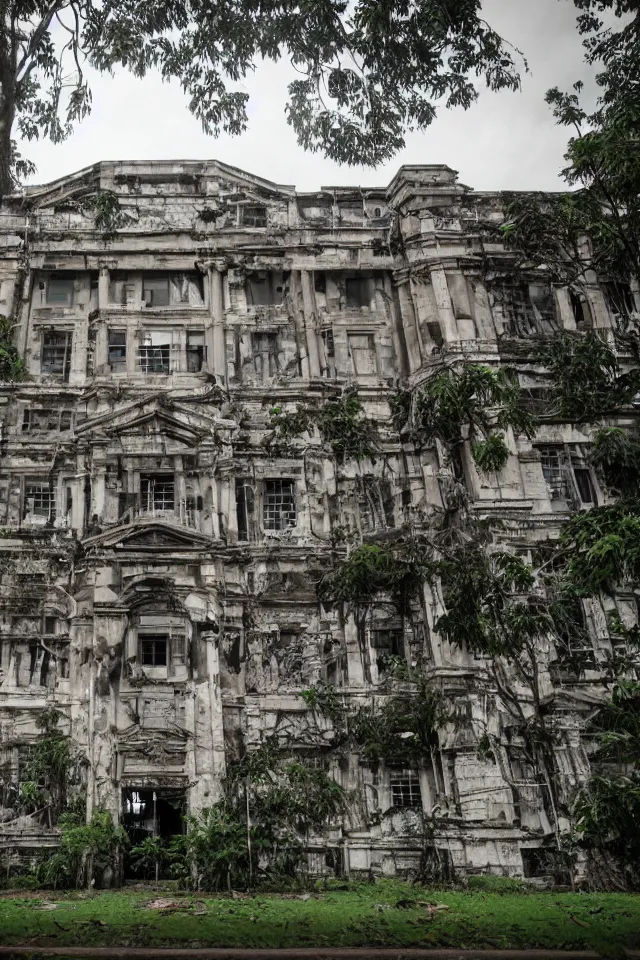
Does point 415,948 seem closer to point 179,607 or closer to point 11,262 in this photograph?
point 179,607

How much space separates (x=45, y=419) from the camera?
2722 centimetres

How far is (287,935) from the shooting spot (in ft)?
48.1

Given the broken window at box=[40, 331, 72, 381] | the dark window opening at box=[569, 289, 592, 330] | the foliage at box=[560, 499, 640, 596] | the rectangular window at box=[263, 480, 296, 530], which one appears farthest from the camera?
the dark window opening at box=[569, 289, 592, 330]

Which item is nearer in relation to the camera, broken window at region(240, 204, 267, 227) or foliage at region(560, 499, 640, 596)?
foliage at region(560, 499, 640, 596)

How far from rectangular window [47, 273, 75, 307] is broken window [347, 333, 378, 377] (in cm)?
861

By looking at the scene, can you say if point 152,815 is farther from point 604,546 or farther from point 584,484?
point 584,484

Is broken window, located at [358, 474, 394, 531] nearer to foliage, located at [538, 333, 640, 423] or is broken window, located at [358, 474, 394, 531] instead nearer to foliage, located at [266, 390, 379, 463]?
foliage, located at [266, 390, 379, 463]

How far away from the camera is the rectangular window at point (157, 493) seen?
2611 centimetres

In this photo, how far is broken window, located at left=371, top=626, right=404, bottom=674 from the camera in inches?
970

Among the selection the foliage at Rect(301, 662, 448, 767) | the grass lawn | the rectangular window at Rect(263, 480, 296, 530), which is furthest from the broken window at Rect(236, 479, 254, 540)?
the grass lawn

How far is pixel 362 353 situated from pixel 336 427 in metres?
3.36

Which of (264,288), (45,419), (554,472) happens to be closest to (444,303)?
(264,288)

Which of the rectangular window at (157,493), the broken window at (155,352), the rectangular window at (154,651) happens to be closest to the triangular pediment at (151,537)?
the rectangular window at (157,493)

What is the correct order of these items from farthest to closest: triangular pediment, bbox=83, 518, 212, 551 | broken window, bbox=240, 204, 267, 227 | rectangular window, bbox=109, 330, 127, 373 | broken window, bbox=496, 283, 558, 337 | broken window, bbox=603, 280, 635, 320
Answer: broken window, bbox=240, 204, 267, 227 → broken window, bbox=603, 280, 635, 320 → broken window, bbox=496, 283, 558, 337 → rectangular window, bbox=109, 330, 127, 373 → triangular pediment, bbox=83, 518, 212, 551
